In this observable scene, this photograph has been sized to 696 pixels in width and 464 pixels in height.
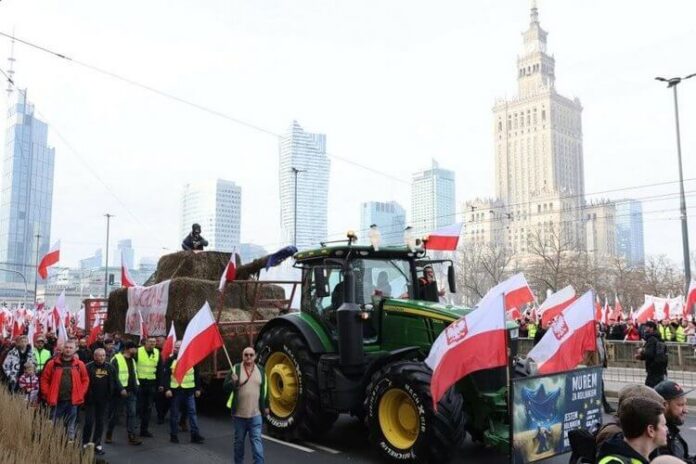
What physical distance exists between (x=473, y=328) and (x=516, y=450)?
4.07 feet

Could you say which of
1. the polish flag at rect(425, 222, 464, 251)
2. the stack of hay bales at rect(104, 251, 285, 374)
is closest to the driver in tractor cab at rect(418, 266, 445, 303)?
the polish flag at rect(425, 222, 464, 251)

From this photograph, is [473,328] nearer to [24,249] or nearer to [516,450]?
[516,450]

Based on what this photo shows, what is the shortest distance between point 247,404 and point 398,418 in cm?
182

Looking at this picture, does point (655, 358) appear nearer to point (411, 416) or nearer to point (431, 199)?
point (411, 416)

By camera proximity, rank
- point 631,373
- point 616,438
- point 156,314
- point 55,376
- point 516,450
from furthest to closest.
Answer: point 631,373 < point 156,314 < point 55,376 < point 516,450 < point 616,438

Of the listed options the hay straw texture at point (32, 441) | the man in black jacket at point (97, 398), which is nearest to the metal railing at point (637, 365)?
the man in black jacket at point (97, 398)

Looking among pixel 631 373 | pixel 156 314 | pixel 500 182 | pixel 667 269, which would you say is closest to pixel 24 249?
A: pixel 156 314

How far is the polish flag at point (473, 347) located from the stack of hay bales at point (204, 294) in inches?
208

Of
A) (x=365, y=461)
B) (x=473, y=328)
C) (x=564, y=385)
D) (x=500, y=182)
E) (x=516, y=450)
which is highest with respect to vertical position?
(x=500, y=182)

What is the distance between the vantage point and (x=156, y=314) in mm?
11609

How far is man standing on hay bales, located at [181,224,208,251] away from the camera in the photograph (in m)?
12.8

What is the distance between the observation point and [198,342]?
841cm

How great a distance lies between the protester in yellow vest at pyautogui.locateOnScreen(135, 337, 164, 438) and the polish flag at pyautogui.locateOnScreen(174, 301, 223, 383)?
1.76 meters

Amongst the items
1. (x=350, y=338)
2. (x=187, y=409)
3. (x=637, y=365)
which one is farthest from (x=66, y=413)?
(x=637, y=365)
